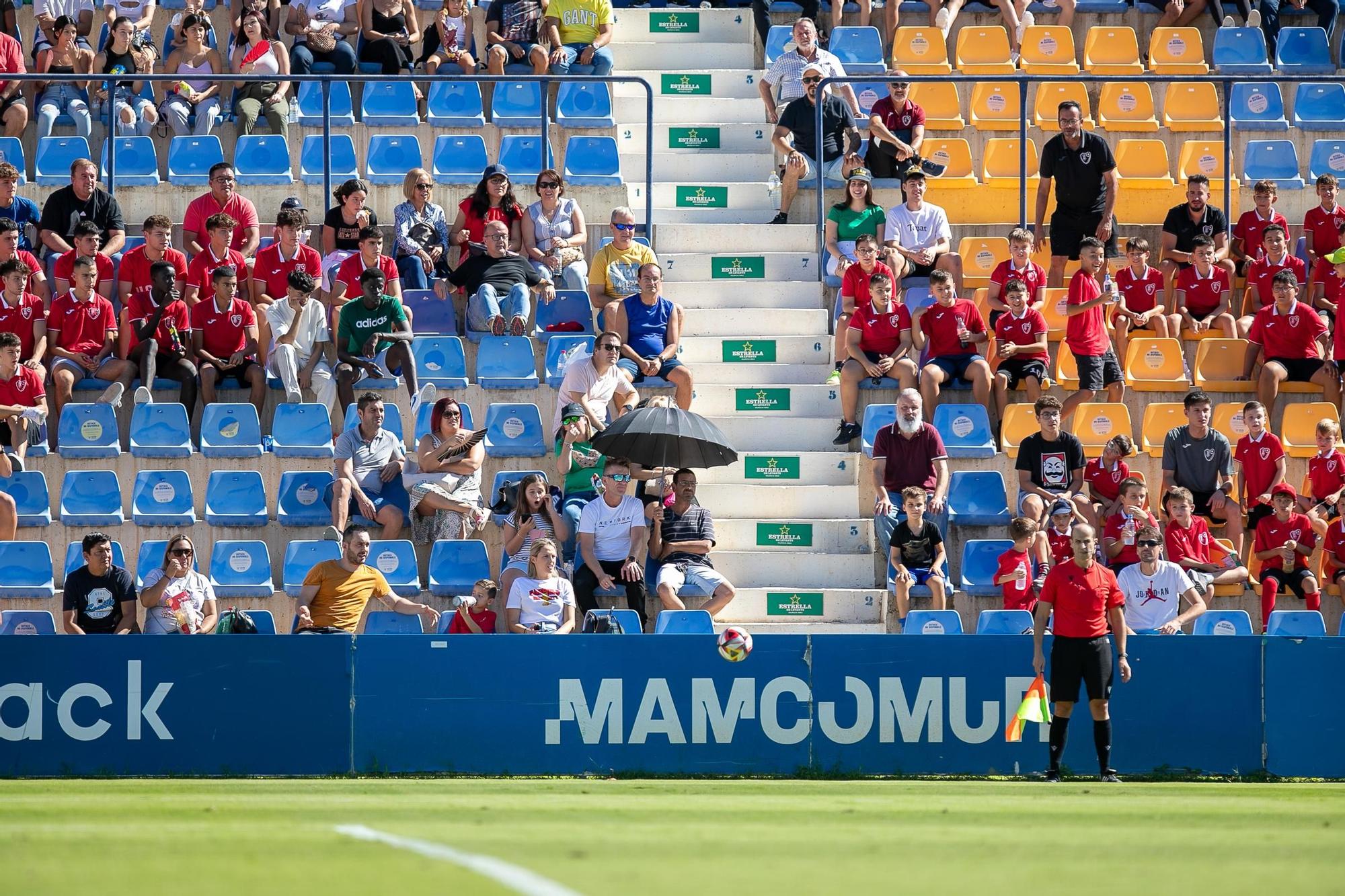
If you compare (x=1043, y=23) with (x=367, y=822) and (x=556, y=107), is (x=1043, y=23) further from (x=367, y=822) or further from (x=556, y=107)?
(x=367, y=822)

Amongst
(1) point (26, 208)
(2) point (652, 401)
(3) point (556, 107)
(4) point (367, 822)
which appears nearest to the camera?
(4) point (367, 822)

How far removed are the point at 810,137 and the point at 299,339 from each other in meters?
5.80

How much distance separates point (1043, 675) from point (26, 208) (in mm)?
10767

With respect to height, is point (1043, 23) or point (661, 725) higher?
point (1043, 23)

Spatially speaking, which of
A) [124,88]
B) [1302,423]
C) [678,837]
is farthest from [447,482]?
[1302,423]

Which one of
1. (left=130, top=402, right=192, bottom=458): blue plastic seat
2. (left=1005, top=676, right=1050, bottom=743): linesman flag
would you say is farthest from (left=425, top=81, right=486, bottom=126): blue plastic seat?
(left=1005, top=676, right=1050, bottom=743): linesman flag

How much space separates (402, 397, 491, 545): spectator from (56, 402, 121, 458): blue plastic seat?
A: 8.99 ft

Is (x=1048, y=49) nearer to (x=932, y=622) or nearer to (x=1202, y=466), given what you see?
(x=1202, y=466)

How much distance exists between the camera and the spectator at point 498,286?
17.4 meters

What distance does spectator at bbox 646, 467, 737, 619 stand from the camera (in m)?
15.1

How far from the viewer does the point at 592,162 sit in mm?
19359

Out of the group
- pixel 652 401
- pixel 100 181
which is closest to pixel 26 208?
pixel 100 181

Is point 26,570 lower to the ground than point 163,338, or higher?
lower

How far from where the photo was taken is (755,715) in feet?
44.7
